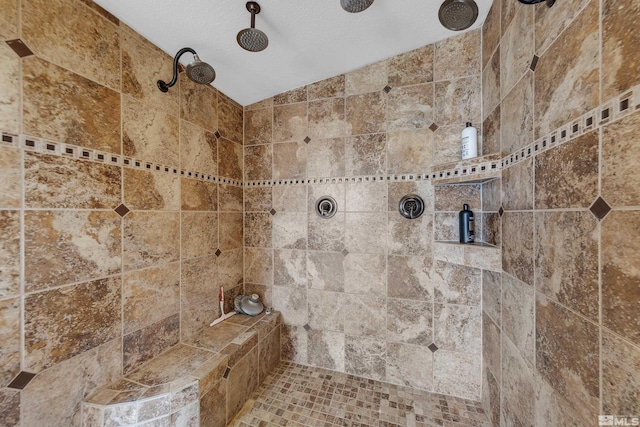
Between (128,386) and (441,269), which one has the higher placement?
(441,269)

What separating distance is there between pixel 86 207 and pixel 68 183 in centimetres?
11

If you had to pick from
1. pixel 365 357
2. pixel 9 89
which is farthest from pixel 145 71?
pixel 365 357

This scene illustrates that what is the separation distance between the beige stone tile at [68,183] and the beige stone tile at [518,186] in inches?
69.4

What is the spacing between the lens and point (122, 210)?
1044 mm

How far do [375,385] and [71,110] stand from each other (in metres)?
2.14

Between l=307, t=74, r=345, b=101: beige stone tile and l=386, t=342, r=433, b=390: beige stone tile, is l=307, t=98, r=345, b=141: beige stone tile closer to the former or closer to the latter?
l=307, t=74, r=345, b=101: beige stone tile

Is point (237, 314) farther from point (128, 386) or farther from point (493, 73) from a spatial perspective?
point (493, 73)

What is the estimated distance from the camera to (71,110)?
0.88 m

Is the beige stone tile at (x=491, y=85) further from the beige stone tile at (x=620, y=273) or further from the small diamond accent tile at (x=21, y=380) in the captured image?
the small diamond accent tile at (x=21, y=380)

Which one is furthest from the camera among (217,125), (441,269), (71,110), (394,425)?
(217,125)

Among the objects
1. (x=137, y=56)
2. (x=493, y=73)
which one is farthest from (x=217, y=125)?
(x=493, y=73)

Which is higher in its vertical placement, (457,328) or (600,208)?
(600,208)

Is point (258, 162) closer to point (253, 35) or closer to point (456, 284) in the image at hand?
point (253, 35)

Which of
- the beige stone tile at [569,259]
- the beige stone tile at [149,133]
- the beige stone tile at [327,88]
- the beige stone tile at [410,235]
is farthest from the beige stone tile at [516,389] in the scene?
the beige stone tile at [149,133]
